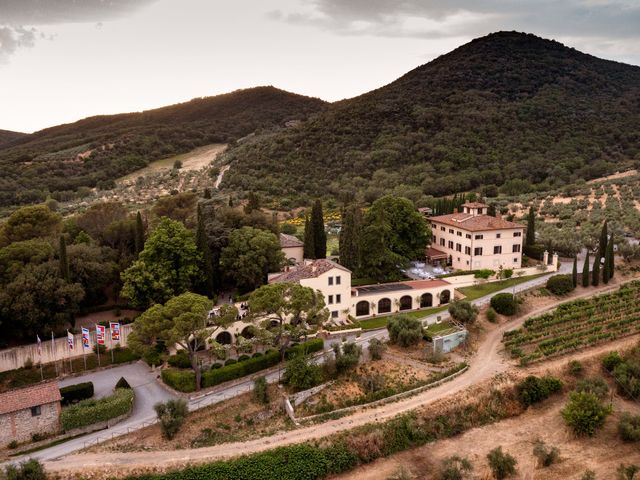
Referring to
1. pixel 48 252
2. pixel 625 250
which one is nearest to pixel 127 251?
pixel 48 252

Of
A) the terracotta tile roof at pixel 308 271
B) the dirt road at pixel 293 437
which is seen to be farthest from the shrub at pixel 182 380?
the terracotta tile roof at pixel 308 271

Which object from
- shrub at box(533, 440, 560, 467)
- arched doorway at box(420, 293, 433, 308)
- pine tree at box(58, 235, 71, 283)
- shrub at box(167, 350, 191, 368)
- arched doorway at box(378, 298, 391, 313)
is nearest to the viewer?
shrub at box(533, 440, 560, 467)

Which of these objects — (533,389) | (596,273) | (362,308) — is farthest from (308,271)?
(596,273)

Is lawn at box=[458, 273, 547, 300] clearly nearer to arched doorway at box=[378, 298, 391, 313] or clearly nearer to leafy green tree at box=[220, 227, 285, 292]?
arched doorway at box=[378, 298, 391, 313]

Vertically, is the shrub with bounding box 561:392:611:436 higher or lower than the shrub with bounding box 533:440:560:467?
higher

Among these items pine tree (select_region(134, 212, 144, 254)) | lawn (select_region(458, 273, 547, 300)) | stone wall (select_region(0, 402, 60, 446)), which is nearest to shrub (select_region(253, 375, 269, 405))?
stone wall (select_region(0, 402, 60, 446))

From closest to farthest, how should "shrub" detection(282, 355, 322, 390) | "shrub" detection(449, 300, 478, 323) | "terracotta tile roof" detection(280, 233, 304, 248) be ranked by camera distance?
1. "shrub" detection(282, 355, 322, 390)
2. "shrub" detection(449, 300, 478, 323)
3. "terracotta tile roof" detection(280, 233, 304, 248)

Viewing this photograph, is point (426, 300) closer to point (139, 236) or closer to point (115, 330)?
point (115, 330)

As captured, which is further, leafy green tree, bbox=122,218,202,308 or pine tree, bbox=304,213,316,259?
pine tree, bbox=304,213,316,259
